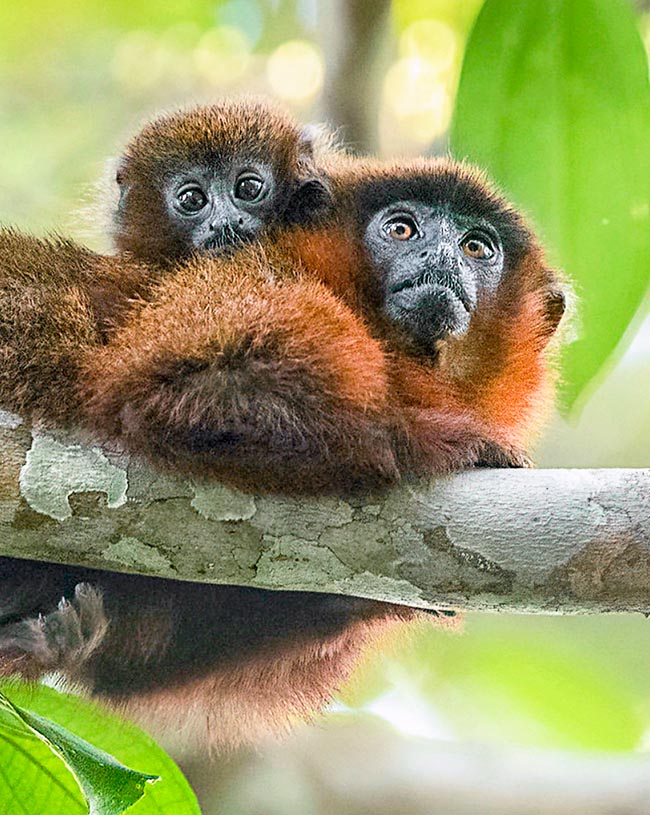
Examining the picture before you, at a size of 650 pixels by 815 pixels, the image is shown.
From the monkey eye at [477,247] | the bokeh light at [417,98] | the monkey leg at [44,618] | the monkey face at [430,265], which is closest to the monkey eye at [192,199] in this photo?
the monkey face at [430,265]

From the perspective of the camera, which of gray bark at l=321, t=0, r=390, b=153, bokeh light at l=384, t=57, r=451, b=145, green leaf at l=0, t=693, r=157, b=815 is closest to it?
green leaf at l=0, t=693, r=157, b=815

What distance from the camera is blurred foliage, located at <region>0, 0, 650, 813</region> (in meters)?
2.62

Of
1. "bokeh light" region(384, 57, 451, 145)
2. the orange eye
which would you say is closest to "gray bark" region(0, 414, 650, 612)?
the orange eye

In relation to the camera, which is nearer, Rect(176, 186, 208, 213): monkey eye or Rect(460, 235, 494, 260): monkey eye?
Rect(460, 235, 494, 260): monkey eye

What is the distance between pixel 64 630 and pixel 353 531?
61 cm

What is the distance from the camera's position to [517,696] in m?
4.48

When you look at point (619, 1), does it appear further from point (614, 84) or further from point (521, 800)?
point (521, 800)

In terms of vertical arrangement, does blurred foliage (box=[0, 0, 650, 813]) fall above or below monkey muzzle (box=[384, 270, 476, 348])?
above

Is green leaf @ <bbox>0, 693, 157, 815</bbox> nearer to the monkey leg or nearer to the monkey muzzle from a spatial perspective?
the monkey leg

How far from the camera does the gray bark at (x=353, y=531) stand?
164 centimetres

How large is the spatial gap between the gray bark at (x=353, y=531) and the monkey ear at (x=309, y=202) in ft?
2.82

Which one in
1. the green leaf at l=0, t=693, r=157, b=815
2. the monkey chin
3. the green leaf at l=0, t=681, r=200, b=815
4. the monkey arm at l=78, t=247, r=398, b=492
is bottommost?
the green leaf at l=0, t=693, r=157, b=815

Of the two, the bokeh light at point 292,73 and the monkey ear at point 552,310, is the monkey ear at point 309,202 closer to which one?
the monkey ear at point 552,310

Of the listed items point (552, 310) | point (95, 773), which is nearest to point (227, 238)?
point (552, 310)
